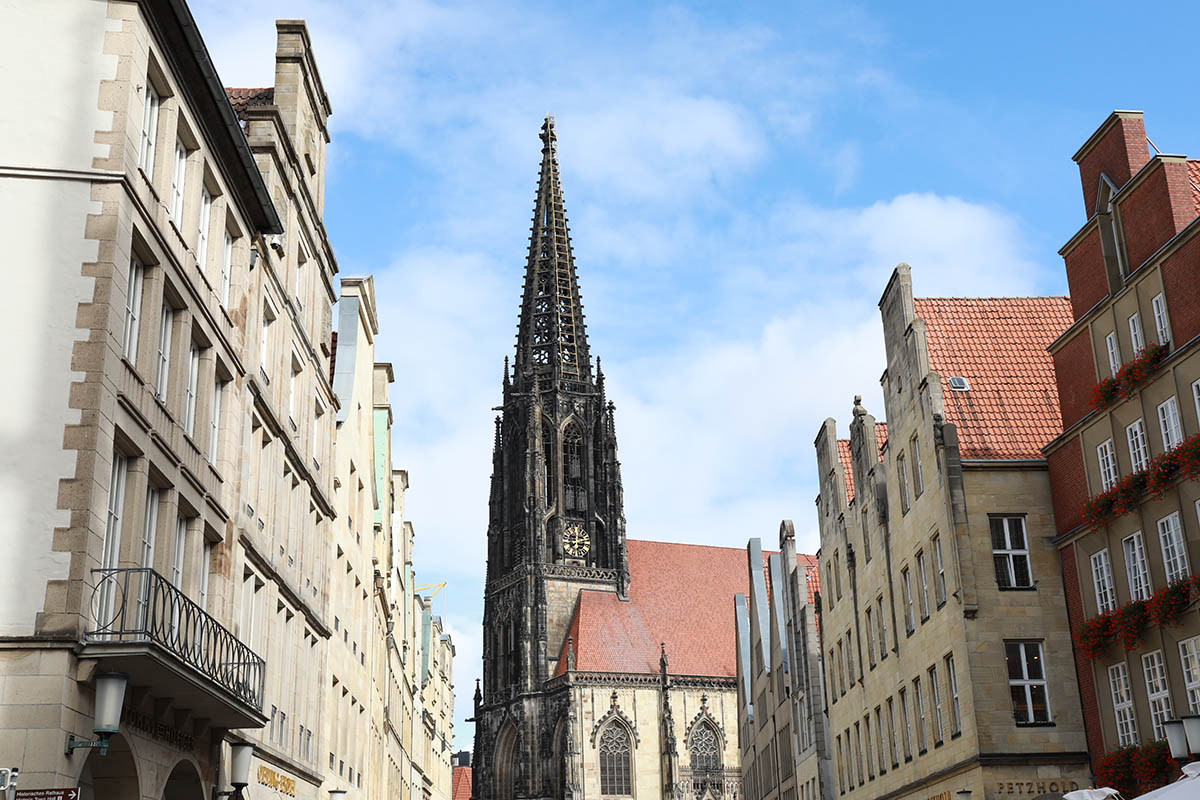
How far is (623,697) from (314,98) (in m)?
68.8

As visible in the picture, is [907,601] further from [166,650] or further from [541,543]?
[541,543]

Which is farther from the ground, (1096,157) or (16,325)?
(1096,157)

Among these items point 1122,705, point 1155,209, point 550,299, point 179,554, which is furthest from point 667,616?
point 179,554

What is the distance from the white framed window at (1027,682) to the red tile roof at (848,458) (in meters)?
10.5

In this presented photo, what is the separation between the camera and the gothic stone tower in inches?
3622

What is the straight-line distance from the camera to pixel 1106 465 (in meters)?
25.0

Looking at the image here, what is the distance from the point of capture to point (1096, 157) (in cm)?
2638

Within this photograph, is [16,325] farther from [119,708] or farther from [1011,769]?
[1011,769]

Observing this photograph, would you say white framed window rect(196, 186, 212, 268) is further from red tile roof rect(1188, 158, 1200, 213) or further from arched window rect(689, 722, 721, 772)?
arched window rect(689, 722, 721, 772)

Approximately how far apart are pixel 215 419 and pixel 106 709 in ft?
24.2

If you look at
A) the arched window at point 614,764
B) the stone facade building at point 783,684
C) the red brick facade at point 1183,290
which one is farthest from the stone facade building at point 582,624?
the red brick facade at point 1183,290

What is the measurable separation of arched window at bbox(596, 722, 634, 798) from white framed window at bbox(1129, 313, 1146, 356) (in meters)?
70.0

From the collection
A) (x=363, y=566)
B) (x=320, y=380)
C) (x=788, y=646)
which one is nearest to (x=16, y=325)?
(x=320, y=380)

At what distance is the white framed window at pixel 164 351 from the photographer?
16578 millimetres
